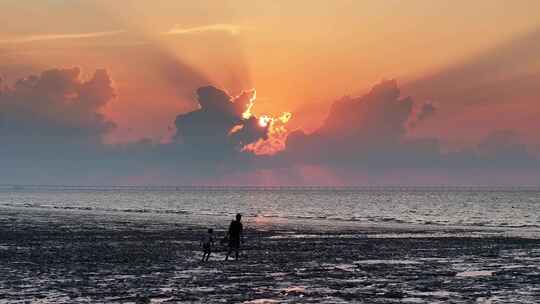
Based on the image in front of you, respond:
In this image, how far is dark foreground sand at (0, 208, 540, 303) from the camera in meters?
21.3

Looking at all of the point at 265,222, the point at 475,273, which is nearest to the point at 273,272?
the point at 475,273

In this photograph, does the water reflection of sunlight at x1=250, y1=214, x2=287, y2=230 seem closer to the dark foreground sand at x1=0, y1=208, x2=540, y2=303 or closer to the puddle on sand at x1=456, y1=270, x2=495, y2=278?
the dark foreground sand at x1=0, y1=208, x2=540, y2=303

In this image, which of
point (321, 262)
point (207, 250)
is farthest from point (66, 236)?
point (321, 262)

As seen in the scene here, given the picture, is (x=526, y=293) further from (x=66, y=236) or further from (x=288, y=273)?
(x=66, y=236)

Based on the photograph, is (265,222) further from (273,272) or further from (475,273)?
(475,273)

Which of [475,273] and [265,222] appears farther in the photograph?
[265,222]

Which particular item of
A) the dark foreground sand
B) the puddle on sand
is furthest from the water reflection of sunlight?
the puddle on sand

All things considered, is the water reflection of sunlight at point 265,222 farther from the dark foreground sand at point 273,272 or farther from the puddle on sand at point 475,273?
the puddle on sand at point 475,273

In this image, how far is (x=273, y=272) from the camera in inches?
1099

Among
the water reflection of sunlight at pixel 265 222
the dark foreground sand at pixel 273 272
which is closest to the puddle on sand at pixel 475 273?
the dark foreground sand at pixel 273 272

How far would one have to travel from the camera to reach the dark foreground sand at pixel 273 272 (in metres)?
21.3

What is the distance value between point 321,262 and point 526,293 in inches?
463

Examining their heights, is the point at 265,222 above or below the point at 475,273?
above

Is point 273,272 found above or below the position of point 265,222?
below
